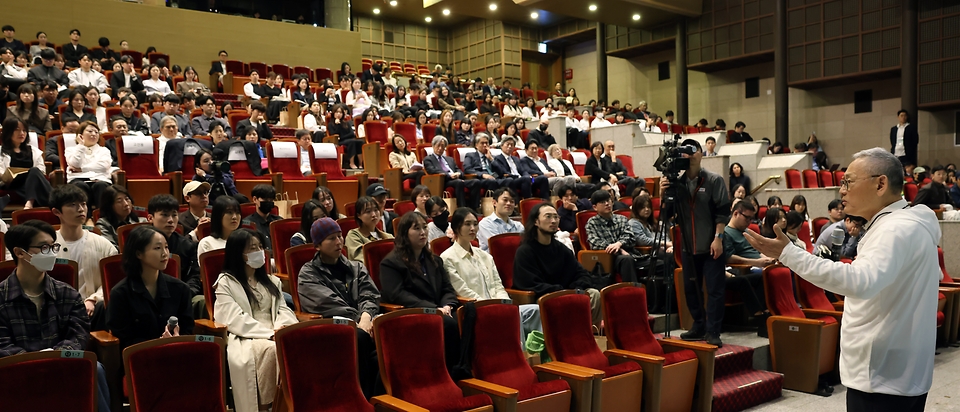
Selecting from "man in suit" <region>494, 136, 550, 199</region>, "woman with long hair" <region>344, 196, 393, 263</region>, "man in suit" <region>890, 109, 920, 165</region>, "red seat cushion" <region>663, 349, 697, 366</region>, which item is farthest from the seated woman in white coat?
"man in suit" <region>890, 109, 920, 165</region>

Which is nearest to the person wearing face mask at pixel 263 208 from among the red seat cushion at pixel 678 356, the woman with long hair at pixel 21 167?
the woman with long hair at pixel 21 167

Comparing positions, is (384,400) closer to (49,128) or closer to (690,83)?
(49,128)

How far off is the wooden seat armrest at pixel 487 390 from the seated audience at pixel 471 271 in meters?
0.72

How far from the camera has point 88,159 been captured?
403 centimetres

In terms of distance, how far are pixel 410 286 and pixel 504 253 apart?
811mm

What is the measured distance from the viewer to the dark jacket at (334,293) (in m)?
2.45

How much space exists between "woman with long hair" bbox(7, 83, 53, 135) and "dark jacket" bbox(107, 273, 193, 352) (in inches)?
130

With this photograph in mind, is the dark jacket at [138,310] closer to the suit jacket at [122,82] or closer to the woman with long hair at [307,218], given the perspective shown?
the woman with long hair at [307,218]

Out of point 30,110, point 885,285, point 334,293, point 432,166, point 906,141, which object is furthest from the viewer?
point 906,141

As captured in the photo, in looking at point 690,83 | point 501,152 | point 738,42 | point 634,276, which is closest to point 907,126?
point 738,42

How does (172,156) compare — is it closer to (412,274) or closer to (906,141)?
(412,274)

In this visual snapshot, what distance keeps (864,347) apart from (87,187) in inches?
144

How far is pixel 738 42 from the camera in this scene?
10.4m

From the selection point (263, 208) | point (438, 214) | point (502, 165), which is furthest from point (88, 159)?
point (502, 165)
